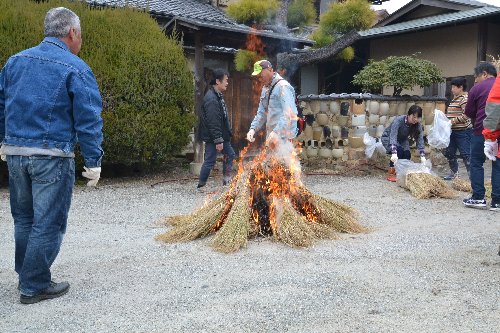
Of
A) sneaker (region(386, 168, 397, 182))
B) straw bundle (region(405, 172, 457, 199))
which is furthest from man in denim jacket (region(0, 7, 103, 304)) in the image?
sneaker (region(386, 168, 397, 182))

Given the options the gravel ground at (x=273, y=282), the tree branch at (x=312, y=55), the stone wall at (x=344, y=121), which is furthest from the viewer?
the tree branch at (x=312, y=55)

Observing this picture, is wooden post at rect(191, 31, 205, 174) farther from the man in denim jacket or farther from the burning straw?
the man in denim jacket

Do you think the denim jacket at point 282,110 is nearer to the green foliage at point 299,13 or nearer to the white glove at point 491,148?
the white glove at point 491,148

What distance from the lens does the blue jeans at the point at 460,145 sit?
8.96m

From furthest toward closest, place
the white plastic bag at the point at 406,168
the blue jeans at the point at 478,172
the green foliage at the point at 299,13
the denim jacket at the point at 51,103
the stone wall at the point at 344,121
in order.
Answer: the green foliage at the point at 299,13, the stone wall at the point at 344,121, the white plastic bag at the point at 406,168, the blue jeans at the point at 478,172, the denim jacket at the point at 51,103

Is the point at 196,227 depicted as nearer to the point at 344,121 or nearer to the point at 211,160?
the point at 211,160

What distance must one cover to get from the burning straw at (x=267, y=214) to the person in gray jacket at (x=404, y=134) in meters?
3.11

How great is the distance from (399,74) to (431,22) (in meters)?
2.45

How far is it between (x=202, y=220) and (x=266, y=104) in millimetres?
2098

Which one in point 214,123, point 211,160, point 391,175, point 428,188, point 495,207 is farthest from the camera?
point 391,175

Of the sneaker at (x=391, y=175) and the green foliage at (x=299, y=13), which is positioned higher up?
the green foliage at (x=299, y=13)

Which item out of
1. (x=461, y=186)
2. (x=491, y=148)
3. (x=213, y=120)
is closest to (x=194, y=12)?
(x=213, y=120)

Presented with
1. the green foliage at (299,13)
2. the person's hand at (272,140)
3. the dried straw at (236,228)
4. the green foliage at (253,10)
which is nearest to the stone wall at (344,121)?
the green foliage at (253,10)

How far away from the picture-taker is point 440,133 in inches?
371
